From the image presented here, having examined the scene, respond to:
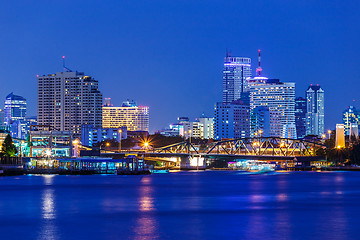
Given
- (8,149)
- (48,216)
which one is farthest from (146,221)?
(8,149)

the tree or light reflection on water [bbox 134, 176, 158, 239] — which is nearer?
light reflection on water [bbox 134, 176, 158, 239]

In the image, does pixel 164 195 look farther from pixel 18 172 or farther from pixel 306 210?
pixel 18 172

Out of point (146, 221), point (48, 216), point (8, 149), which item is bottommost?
point (146, 221)

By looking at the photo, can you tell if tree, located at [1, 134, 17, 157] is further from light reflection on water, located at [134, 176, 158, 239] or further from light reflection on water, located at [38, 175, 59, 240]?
light reflection on water, located at [134, 176, 158, 239]

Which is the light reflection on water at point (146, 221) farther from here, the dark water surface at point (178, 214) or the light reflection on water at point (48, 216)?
the light reflection on water at point (48, 216)

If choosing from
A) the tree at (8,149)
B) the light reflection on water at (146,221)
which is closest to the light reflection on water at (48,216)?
the light reflection on water at (146,221)

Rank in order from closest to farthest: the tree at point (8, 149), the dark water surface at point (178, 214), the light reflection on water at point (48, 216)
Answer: the light reflection on water at point (48, 216) < the dark water surface at point (178, 214) < the tree at point (8, 149)

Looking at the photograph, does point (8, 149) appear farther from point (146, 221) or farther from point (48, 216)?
Result: point (146, 221)

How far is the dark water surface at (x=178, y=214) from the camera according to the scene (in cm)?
4569

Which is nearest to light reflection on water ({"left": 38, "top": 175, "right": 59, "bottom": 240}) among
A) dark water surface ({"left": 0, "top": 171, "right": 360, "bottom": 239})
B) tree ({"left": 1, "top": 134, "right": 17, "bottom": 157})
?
dark water surface ({"left": 0, "top": 171, "right": 360, "bottom": 239})

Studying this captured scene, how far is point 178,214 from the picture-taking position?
56.9m

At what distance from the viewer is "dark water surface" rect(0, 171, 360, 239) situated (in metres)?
45.7

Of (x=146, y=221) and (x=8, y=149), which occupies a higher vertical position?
(x=8, y=149)

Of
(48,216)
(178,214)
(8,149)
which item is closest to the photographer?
(48,216)
